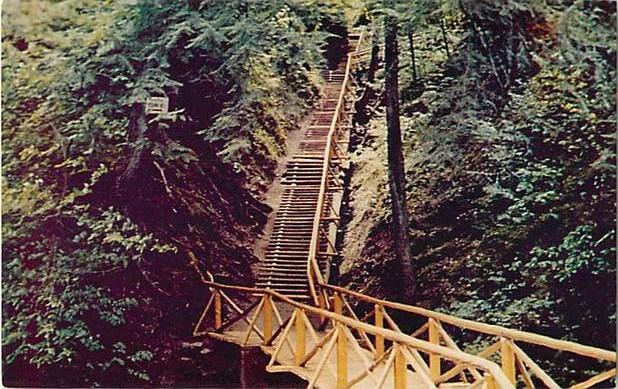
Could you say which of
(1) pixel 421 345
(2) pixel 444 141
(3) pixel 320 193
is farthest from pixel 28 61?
(1) pixel 421 345

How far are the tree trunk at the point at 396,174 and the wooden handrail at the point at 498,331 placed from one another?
0.56 ft

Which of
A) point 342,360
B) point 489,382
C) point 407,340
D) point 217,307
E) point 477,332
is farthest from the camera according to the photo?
point 217,307

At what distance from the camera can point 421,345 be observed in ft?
9.04

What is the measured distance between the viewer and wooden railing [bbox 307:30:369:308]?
12.6 ft

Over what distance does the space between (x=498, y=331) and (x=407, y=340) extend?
0.50 metres

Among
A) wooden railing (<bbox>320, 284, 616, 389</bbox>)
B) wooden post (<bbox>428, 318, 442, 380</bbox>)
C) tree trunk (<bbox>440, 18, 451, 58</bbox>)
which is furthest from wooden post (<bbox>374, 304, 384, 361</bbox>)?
tree trunk (<bbox>440, 18, 451, 58</bbox>)

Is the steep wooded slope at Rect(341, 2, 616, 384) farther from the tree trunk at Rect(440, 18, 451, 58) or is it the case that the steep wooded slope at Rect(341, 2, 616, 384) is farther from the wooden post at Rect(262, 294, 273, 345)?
the wooden post at Rect(262, 294, 273, 345)

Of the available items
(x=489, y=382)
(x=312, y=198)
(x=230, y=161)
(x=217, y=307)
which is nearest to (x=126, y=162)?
(x=230, y=161)

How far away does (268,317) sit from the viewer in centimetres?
391

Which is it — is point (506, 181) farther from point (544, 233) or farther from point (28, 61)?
point (28, 61)

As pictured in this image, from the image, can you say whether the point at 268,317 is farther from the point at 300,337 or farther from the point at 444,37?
the point at 444,37

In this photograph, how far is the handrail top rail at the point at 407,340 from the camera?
240cm

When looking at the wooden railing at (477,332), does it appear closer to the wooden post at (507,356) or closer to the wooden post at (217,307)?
the wooden post at (507,356)

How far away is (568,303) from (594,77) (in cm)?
117
